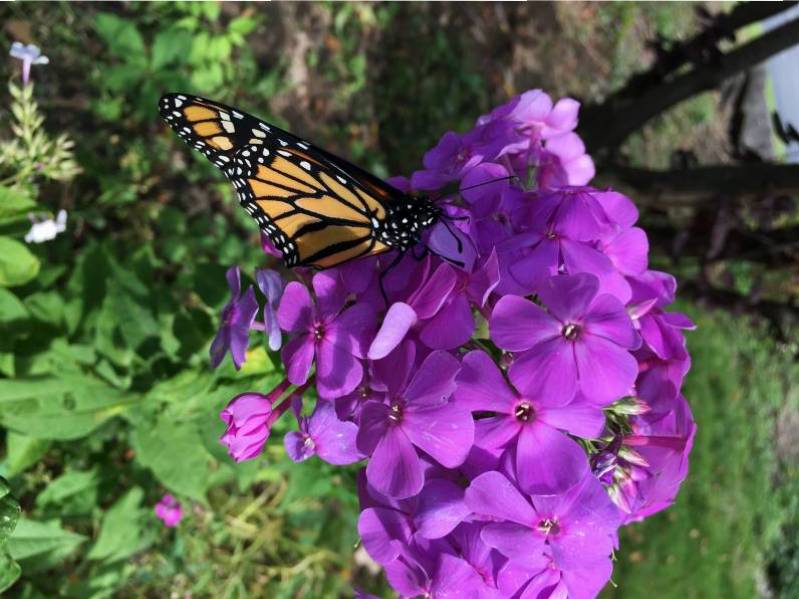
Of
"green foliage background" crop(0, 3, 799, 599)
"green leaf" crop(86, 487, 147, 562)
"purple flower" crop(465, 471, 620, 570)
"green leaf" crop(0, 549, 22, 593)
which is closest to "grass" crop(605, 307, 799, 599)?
"green foliage background" crop(0, 3, 799, 599)

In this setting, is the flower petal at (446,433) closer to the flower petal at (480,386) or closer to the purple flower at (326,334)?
the flower petal at (480,386)

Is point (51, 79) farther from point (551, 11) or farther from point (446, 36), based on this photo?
point (551, 11)

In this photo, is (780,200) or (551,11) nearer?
(780,200)

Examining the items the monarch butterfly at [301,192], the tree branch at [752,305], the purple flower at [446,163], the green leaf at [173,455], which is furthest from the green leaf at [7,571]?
the tree branch at [752,305]

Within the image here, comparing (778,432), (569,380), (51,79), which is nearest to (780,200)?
(569,380)

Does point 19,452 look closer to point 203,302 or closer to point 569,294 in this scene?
point 203,302

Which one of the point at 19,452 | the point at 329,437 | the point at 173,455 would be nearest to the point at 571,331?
the point at 329,437
